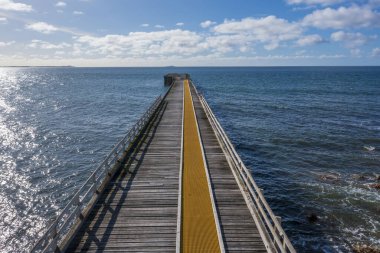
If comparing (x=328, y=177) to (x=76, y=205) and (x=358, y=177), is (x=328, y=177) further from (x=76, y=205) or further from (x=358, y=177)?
(x=76, y=205)

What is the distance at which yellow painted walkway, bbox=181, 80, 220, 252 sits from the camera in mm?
10492

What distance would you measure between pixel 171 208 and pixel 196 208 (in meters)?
1.08

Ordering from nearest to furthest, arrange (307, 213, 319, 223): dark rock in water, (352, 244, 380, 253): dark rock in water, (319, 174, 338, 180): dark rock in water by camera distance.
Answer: (352, 244, 380, 253): dark rock in water → (307, 213, 319, 223): dark rock in water → (319, 174, 338, 180): dark rock in water

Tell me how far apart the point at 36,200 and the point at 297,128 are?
101 ft

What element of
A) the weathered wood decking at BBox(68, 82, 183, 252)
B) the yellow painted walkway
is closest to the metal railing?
the weathered wood decking at BBox(68, 82, 183, 252)

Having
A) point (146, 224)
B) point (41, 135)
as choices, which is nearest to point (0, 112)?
point (41, 135)

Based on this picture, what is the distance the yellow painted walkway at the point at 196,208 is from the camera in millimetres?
10492

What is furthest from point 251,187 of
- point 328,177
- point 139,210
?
point 328,177

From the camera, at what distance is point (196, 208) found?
1283cm

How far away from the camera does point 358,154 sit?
29.4 meters

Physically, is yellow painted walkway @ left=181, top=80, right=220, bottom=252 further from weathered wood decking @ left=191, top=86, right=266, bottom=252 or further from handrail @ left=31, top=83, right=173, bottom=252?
handrail @ left=31, top=83, right=173, bottom=252

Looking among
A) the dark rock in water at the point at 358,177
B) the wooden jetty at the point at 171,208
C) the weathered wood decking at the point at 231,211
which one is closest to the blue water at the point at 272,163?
the dark rock in water at the point at 358,177

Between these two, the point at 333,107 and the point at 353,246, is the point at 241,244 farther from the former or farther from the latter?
the point at 333,107

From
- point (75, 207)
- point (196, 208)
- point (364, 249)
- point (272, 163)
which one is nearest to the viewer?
point (196, 208)
